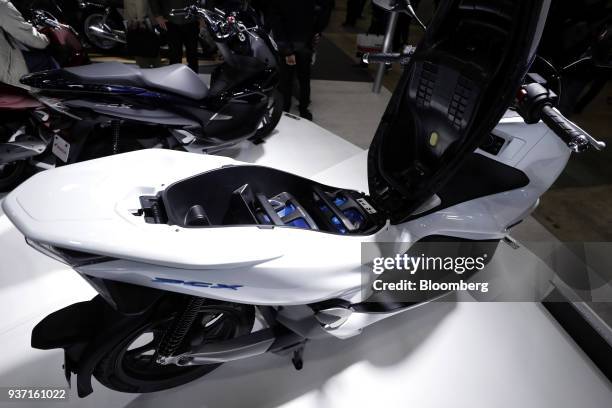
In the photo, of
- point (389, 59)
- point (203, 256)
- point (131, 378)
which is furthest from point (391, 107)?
point (131, 378)

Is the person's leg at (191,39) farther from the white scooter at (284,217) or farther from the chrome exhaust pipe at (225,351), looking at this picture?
the chrome exhaust pipe at (225,351)

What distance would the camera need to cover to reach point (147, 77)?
2154 millimetres

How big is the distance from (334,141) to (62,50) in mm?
2104

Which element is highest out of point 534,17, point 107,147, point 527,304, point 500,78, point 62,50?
Result: point 534,17

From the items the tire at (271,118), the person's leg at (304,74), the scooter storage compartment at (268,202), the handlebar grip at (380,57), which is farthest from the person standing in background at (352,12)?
the scooter storage compartment at (268,202)

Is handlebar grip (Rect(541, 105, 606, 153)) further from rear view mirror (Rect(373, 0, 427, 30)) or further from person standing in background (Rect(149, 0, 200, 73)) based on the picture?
person standing in background (Rect(149, 0, 200, 73))

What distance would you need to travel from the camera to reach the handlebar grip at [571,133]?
0.92 metres

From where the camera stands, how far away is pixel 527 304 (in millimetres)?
1815

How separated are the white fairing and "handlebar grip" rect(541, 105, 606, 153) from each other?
568mm

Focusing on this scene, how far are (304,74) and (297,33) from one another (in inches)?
14.8

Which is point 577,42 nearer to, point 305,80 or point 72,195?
point 305,80

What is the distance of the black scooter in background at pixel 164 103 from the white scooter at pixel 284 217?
982 millimetres

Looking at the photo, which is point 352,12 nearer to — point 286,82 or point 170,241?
point 286,82

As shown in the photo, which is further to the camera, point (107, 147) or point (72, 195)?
point (107, 147)
